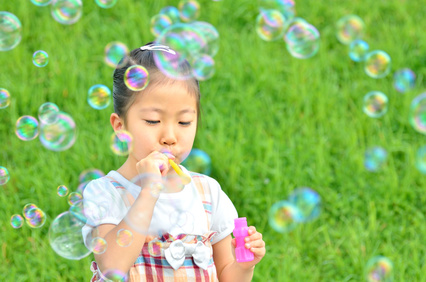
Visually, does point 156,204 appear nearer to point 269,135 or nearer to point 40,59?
point 40,59

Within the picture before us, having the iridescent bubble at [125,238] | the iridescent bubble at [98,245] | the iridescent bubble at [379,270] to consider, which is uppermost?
the iridescent bubble at [125,238]

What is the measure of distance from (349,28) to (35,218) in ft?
8.21

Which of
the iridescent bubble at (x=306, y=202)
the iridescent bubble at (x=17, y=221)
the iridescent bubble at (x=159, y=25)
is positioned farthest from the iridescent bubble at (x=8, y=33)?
the iridescent bubble at (x=306, y=202)

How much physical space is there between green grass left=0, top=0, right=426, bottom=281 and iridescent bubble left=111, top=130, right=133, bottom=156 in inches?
38.3

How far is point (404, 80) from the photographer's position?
15.0 feet

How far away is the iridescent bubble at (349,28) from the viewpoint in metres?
4.09

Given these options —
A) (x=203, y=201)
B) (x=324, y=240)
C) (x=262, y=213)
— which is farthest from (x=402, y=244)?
(x=203, y=201)

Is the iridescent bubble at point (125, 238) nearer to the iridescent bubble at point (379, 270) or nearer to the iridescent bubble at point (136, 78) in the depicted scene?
the iridescent bubble at point (136, 78)

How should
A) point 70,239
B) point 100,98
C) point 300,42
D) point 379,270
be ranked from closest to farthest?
point 70,239, point 100,98, point 379,270, point 300,42

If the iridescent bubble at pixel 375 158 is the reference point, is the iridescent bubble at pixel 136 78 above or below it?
above

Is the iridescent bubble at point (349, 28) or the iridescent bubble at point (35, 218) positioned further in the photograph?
the iridescent bubble at point (349, 28)

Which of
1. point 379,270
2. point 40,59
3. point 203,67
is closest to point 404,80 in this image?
point 379,270

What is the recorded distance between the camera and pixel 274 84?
14.1 feet

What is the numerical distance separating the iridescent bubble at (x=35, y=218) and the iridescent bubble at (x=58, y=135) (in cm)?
27
